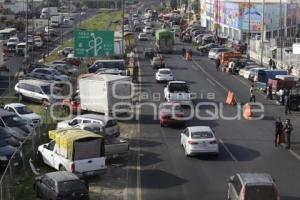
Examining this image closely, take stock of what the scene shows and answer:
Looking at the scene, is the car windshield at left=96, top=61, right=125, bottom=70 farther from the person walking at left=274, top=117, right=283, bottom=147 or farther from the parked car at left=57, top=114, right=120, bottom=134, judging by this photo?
the person walking at left=274, top=117, right=283, bottom=147

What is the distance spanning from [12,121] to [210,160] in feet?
38.1

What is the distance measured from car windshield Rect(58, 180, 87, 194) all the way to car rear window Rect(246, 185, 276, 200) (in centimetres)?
557

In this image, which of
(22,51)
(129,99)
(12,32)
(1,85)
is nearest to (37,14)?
(12,32)

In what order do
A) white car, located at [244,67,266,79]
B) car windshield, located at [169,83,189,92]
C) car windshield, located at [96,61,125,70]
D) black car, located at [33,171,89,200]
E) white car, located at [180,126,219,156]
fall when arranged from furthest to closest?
car windshield, located at [96,61,125,70]
white car, located at [244,67,266,79]
car windshield, located at [169,83,189,92]
white car, located at [180,126,219,156]
black car, located at [33,171,89,200]

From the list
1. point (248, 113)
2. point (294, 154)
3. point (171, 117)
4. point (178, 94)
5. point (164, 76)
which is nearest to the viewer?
point (294, 154)

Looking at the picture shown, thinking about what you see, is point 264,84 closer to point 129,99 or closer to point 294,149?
point 129,99

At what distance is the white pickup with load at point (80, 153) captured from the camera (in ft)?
82.8

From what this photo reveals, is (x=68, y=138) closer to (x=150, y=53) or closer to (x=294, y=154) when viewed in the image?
(x=294, y=154)

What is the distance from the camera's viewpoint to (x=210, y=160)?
1158 inches

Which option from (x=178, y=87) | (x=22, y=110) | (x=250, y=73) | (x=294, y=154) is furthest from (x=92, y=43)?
(x=294, y=154)

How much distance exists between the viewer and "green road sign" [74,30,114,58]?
56500 millimetres

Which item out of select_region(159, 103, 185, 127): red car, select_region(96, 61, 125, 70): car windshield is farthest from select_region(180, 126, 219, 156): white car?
select_region(96, 61, 125, 70): car windshield

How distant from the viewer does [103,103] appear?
40.9 meters

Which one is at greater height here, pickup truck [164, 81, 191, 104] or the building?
the building
